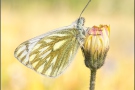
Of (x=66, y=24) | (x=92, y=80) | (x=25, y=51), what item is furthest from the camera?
(x=66, y=24)

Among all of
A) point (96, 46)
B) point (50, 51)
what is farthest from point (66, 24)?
point (96, 46)

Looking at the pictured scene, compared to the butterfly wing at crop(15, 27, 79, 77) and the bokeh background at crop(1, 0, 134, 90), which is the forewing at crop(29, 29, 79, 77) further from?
A: the bokeh background at crop(1, 0, 134, 90)

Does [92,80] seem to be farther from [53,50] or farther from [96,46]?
[53,50]

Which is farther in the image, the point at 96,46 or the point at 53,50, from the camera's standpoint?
the point at 53,50

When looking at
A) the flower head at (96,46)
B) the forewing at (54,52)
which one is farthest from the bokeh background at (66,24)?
the flower head at (96,46)

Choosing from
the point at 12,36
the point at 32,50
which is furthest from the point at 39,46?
the point at 12,36

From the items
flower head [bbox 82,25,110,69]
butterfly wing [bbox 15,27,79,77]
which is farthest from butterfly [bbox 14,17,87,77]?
flower head [bbox 82,25,110,69]
